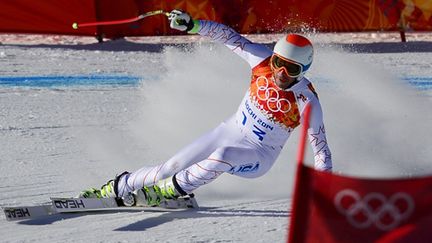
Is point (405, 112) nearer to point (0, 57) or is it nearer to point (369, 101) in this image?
point (369, 101)

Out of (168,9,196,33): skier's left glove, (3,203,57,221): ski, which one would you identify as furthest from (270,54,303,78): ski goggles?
(3,203,57,221): ski

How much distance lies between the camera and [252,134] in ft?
21.7

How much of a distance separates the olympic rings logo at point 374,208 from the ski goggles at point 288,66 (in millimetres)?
3131

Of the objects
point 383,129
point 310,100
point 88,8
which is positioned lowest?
point 383,129

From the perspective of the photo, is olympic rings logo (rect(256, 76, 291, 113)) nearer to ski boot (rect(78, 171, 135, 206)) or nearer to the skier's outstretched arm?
the skier's outstretched arm

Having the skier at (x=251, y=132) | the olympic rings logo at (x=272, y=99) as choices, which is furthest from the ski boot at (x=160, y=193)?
the olympic rings logo at (x=272, y=99)

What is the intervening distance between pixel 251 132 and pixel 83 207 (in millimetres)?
1265

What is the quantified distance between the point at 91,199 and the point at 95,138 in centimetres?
272

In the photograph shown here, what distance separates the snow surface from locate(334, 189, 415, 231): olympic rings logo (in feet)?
8.44

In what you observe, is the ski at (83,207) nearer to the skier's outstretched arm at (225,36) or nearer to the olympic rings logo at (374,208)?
the skier's outstretched arm at (225,36)

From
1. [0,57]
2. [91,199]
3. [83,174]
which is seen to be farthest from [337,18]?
[91,199]

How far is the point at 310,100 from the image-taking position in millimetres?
6457

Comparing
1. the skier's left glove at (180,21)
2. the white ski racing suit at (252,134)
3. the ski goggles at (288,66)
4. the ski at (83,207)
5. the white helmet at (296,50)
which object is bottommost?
the ski at (83,207)

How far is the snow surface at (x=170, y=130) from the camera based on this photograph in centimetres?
620
